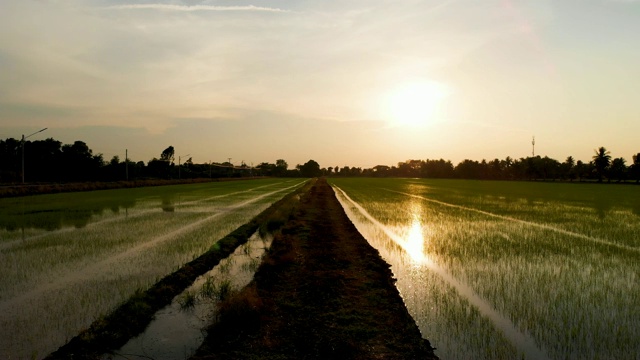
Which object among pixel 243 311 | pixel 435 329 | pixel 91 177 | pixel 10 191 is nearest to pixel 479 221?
pixel 435 329

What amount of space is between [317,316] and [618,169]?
139 meters

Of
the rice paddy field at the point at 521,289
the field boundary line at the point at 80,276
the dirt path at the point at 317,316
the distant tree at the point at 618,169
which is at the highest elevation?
the distant tree at the point at 618,169

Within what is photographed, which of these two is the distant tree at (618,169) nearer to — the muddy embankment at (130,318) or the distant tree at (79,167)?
the distant tree at (79,167)

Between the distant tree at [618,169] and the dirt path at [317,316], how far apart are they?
134m

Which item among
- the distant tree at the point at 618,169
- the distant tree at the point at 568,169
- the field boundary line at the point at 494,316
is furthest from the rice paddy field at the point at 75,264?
the distant tree at the point at 568,169

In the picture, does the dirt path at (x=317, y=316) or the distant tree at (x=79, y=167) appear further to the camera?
the distant tree at (x=79, y=167)

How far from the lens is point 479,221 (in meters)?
21.2

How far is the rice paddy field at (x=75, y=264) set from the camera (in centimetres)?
632

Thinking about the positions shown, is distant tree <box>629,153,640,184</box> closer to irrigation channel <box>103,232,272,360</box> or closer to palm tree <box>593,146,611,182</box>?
palm tree <box>593,146,611,182</box>

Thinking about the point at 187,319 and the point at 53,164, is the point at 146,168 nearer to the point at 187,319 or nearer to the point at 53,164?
the point at 53,164

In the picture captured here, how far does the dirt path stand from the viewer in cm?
552

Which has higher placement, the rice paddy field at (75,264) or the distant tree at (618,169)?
the distant tree at (618,169)

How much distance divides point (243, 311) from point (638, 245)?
1407 cm

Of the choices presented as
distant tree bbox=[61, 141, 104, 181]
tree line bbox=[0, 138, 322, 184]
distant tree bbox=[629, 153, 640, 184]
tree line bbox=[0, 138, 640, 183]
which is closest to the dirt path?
tree line bbox=[0, 138, 640, 183]
